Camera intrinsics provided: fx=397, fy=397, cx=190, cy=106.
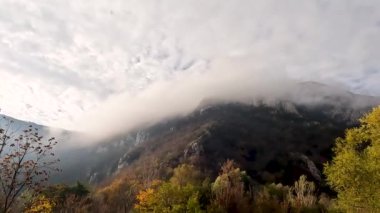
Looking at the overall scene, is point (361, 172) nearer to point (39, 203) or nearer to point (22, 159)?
point (39, 203)

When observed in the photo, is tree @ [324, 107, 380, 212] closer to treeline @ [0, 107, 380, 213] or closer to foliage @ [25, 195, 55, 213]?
treeline @ [0, 107, 380, 213]

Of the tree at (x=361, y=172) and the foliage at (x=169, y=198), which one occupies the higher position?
the tree at (x=361, y=172)

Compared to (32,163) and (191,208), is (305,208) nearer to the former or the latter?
(191,208)

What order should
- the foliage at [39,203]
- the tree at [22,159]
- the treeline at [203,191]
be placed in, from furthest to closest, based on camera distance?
1. the foliage at [39,203]
2. the treeline at [203,191]
3. the tree at [22,159]

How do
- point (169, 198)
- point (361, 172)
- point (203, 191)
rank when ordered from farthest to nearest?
1. point (203, 191)
2. point (169, 198)
3. point (361, 172)

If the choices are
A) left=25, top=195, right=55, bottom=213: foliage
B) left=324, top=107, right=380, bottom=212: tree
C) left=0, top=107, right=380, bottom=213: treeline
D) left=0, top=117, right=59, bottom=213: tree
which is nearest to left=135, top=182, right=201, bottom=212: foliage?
left=0, top=107, right=380, bottom=213: treeline

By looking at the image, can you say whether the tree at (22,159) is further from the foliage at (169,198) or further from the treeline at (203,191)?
the foliage at (169,198)

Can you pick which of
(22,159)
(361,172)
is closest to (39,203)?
(22,159)

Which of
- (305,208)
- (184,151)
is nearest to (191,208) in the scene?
(305,208)

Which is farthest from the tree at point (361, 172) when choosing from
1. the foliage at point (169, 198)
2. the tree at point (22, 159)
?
the tree at point (22, 159)
